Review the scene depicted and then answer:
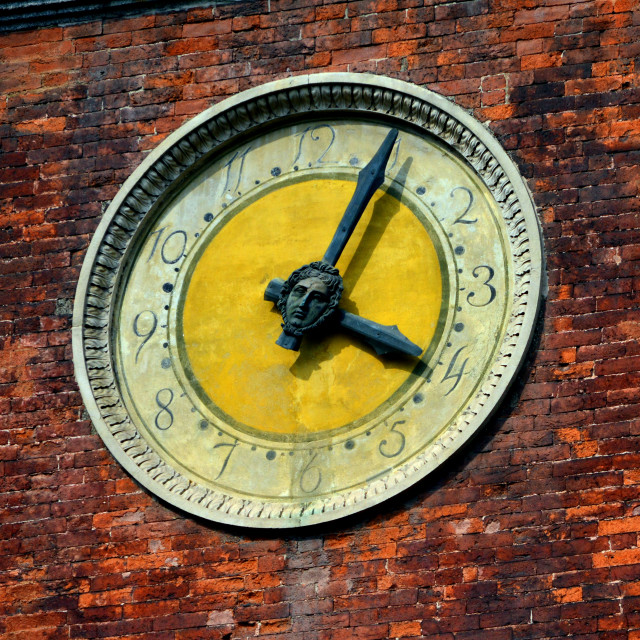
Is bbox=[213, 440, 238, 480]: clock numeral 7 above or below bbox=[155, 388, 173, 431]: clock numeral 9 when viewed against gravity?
below

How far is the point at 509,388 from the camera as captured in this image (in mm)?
11805

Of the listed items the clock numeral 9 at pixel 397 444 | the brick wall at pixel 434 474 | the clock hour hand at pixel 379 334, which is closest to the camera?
the brick wall at pixel 434 474

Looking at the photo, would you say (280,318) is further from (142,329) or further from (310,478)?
(310,478)

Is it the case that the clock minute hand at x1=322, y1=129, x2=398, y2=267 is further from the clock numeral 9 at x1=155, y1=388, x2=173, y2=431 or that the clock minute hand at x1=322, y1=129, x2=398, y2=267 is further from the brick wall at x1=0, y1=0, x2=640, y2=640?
the clock numeral 9 at x1=155, y1=388, x2=173, y2=431

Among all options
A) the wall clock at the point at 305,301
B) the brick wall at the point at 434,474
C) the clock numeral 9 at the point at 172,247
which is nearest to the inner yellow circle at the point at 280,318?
the wall clock at the point at 305,301

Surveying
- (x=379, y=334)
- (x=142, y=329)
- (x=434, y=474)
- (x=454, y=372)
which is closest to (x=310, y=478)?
(x=434, y=474)

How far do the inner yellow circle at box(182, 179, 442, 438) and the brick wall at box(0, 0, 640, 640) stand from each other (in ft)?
2.43

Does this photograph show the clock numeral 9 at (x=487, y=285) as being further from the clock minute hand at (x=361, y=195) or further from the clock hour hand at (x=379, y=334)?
the clock minute hand at (x=361, y=195)

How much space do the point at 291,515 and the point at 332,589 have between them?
1.75ft

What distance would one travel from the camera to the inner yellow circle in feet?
40.1

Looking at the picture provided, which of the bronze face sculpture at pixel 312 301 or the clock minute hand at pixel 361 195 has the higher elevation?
the clock minute hand at pixel 361 195

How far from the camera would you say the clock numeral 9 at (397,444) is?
472 inches

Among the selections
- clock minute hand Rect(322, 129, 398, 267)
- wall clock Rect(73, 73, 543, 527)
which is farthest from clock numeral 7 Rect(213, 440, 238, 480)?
clock minute hand Rect(322, 129, 398, 267)

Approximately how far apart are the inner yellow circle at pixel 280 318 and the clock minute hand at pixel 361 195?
6.7 inches
